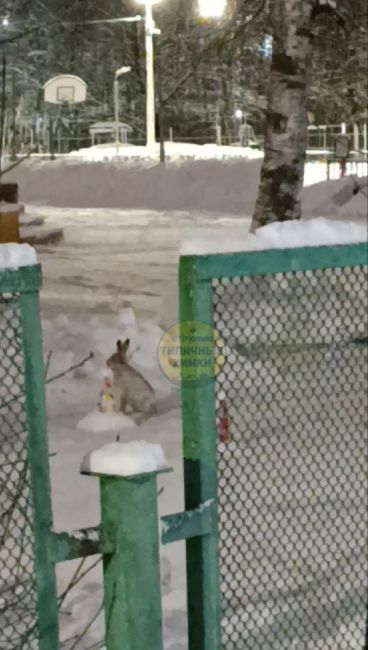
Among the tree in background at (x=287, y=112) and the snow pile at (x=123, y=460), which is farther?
the tree in background at (x=287, y=112)

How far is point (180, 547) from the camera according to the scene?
14.0 feet

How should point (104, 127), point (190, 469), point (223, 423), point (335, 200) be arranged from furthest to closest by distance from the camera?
point (104, 127) → point (335, 200) → point (223, 423) → point (190, 469)

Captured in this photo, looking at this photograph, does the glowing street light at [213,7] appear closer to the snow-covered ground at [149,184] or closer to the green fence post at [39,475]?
the snow-covered ground at [149,184]

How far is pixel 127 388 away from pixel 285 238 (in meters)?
3.30

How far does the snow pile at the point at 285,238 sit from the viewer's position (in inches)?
105

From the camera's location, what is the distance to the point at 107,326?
26.0 ft

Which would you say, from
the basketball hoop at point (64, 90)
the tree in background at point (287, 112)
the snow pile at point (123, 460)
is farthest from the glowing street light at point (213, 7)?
the basketball hoop at point (64, 90)

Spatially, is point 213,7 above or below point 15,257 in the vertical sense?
above

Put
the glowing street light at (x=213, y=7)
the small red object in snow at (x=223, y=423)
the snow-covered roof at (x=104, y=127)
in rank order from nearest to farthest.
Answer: the small red object in snow at (x=223, y=423) < the glowing street light at (x=213, y=7) < the snow-covered roof at (x=104, y=127)

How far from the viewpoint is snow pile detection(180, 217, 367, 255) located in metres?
2.67

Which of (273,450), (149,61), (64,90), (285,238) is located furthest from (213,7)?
(64,90)

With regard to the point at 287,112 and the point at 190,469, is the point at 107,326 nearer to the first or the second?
the point at 287,112

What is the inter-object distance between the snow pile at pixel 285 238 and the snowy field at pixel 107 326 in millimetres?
48

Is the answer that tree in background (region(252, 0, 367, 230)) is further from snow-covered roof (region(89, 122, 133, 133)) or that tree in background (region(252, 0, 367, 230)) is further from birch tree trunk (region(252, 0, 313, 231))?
snow-covered roof (region(89, 122, 133, 133))
